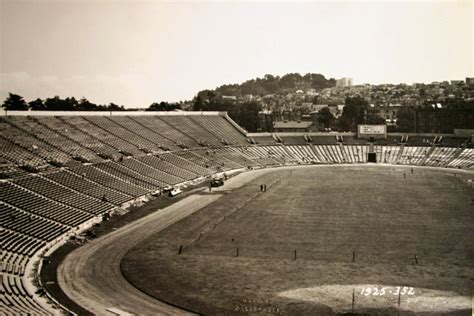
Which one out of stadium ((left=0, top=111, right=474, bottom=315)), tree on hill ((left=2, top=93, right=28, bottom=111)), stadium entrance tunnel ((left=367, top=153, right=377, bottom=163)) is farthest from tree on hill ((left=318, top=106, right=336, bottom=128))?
tree on hill ((left=2, top=93, right=28, bottom=111))

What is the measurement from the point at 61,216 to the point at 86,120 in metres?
38.7

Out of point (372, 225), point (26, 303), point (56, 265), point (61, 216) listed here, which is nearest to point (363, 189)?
point (372, 225)

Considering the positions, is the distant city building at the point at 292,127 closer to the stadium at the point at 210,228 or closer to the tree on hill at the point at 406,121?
the tree on hill at the point at 406,121

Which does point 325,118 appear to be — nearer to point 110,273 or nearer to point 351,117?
point 351,117

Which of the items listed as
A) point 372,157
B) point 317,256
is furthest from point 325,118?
point 317,256

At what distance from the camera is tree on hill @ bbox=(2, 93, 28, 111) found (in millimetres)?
90875

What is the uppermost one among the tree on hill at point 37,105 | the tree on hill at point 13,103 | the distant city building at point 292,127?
the distant city building at point 292,127

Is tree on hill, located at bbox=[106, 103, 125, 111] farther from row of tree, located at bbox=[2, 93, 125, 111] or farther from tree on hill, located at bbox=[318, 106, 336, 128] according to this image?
tree on hill, located at bbox=[318, 106, 336, 128]

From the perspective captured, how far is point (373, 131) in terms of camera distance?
108375mm

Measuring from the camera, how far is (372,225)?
46469 millimetres

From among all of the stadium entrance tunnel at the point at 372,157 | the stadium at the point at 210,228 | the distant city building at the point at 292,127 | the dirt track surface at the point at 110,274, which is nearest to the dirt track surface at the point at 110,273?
the dirt track surface at the point at 110,274

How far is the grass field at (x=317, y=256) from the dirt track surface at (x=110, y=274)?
38.2 inches

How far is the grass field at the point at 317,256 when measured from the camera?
1108 inches

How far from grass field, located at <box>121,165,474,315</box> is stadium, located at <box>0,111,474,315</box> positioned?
14 centimetres
